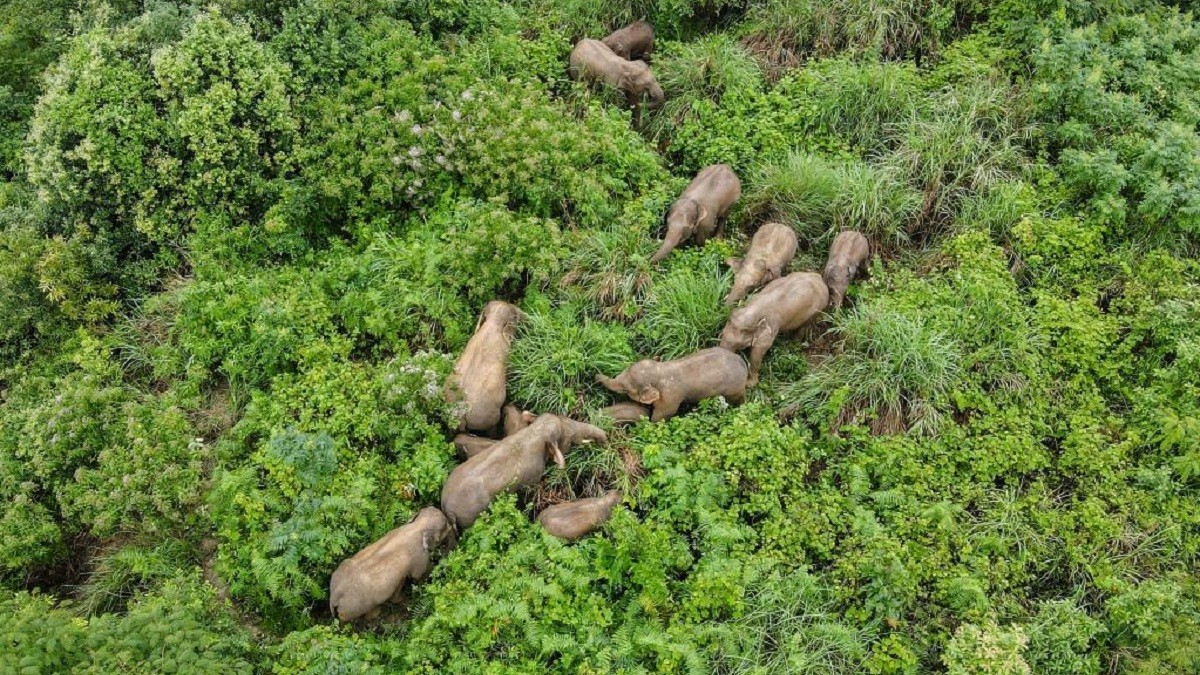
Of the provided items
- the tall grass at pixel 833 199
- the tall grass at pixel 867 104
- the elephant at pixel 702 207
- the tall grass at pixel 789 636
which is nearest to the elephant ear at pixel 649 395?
the elephant at pixel 702 207

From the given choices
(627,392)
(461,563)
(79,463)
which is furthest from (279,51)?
(461,563)

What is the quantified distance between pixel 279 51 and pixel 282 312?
8.91 feet

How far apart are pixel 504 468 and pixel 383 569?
1023mm

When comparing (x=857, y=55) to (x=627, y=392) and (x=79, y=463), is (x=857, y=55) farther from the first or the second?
(x=79, y=463)

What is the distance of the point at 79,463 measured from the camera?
6.18m

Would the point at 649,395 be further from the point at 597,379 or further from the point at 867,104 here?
the point at 867,104

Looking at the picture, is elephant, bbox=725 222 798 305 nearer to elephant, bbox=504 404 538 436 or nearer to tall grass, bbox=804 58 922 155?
tall grass, bbox=804 58 922 155

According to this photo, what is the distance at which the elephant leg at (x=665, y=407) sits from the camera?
248 inches

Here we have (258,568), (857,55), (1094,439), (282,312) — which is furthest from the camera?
(857,55)

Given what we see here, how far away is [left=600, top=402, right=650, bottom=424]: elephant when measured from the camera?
6375 millimetres

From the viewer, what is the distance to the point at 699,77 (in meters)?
8.59

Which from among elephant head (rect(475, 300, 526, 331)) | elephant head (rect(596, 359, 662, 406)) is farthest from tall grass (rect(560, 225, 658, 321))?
elephant head (rect(596, 359, 662, 406))

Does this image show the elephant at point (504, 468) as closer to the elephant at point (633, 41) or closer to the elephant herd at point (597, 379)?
the elephant herd at point (597, 379)

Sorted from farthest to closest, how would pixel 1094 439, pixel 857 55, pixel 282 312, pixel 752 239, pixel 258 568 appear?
pixel 857 55, pixel 752 239, pixel 282 312, pixel 1094 439, pixel 258 568
